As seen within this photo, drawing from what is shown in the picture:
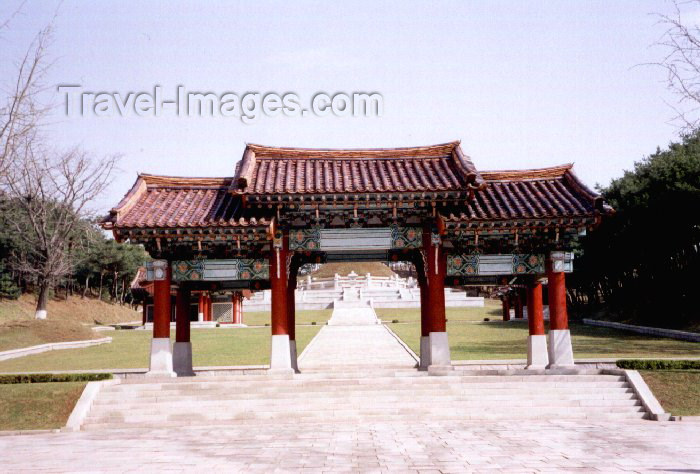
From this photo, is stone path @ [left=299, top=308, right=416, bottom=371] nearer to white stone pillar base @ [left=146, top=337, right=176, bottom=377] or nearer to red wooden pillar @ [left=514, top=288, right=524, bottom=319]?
white stone pillar base @ [left=146, top=337, right=176, bottom=377]

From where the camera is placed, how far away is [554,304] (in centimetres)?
1656

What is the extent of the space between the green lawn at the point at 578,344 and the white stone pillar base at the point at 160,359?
1230 centimetres

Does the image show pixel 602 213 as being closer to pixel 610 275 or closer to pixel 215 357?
pixel 215 357

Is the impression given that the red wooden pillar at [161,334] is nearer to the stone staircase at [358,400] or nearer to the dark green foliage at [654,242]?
the stone staircase at [358,400]

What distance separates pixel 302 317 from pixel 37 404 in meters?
44.6

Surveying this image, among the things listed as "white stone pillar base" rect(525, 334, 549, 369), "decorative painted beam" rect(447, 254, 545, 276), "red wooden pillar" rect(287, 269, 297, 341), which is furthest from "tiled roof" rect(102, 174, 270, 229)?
"white stone pillar base" rect(525, 334, 549, 369)

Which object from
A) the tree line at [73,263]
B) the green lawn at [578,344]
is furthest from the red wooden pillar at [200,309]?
the green lawn at [578,344]

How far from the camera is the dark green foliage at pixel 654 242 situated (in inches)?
1375

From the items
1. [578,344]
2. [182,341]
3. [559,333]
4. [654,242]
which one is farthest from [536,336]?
[654,242]

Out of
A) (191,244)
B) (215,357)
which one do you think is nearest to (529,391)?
(191,244)

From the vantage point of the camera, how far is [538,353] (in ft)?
57.4

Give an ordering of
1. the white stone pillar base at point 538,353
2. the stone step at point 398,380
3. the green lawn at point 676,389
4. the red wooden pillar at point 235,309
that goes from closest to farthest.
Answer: the green lawn at point 676,389 < the stone step at point 398,380 < the white stone pillar base at point 538,353 < the red wooden pillar at point 235,309

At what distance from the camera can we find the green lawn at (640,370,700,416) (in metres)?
13.6

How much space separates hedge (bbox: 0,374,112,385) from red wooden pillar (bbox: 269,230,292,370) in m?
4.70
